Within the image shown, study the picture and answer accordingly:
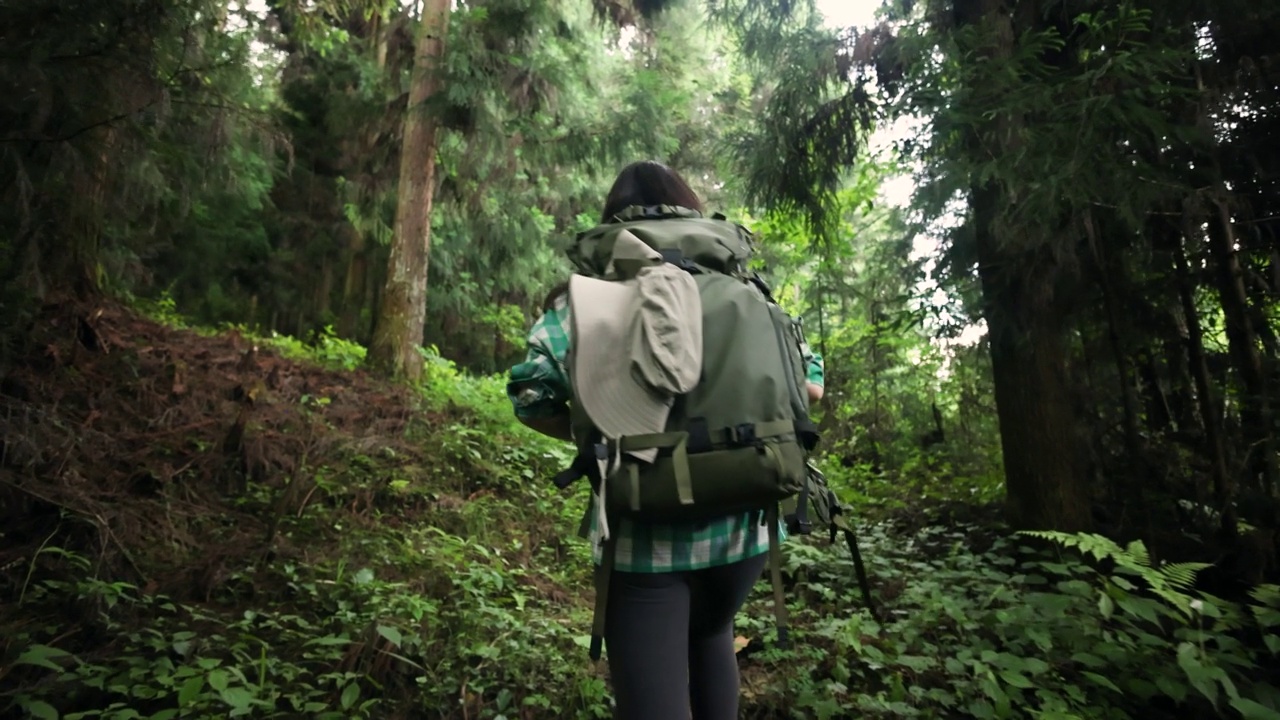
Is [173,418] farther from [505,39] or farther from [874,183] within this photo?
[874,183]

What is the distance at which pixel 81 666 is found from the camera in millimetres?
2576

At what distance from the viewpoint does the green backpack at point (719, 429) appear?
1498 mm

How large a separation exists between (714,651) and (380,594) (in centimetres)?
220

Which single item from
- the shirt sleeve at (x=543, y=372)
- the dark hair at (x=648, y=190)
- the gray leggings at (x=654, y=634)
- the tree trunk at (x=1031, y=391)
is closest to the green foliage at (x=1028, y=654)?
the tree trunk at (x=1031, y=391)

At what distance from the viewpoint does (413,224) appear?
323 inches

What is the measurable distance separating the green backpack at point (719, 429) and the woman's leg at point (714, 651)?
130 mm

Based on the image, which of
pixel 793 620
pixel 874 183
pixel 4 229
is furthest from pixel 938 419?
pixel 4 229

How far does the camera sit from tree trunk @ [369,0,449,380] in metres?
7.90

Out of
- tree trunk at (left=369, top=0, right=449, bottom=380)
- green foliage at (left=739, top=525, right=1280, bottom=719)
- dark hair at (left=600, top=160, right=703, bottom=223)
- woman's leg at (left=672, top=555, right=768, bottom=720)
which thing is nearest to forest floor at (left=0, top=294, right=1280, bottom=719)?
green foliage at (left=739, top=525, right=1280, bottom=719)

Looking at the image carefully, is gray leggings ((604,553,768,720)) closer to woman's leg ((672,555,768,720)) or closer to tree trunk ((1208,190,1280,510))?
woman's leg ((672,555,768,720))

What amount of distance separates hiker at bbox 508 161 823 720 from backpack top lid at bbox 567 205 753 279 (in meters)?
0.05

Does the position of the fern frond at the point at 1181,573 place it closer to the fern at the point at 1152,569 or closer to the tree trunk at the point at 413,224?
the fern at the point at 1152,569

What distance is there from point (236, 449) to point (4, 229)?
5.89ft

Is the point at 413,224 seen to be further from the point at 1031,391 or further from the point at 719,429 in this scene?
the point at 719,429
